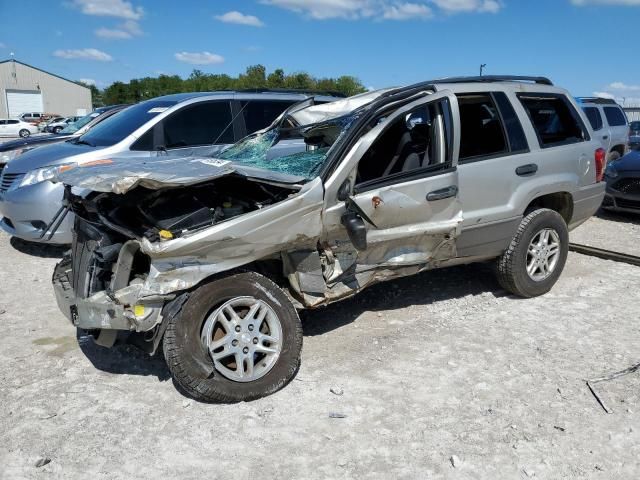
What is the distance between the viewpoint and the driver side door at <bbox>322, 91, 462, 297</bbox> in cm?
379

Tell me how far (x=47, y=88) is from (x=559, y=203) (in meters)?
67.9

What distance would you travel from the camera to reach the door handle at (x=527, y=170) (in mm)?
4684

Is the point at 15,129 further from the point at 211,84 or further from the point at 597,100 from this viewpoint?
the point at 597,100

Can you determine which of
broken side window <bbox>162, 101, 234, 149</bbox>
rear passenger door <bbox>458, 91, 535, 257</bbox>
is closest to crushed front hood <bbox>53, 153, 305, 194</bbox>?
rear passenger door <bbox>458, 91, 535, 257</bbox>

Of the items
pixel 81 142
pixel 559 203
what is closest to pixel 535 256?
pixel 559 203

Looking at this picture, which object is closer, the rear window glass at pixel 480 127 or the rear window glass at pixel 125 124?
the rear window glass at pixel 480 127

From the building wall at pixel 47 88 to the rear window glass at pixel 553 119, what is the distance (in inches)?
2510

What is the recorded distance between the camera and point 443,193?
13.8ft

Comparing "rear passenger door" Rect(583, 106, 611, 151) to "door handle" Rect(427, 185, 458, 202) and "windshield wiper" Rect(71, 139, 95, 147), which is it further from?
"windshield wiper" Rect(71, 139, 95, 147)

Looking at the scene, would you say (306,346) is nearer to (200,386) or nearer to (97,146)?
(200,386)

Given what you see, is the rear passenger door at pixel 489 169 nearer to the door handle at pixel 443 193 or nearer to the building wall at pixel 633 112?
the door handle at pixel 443 193

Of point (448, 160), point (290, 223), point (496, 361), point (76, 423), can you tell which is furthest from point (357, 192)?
point (76, 423)

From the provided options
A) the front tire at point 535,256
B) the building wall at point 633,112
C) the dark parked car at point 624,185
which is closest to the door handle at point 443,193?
the front tire at point 535,256

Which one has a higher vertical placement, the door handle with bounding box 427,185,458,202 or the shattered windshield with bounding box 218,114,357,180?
the shattered windshield with bounding box 218,114,357,180
